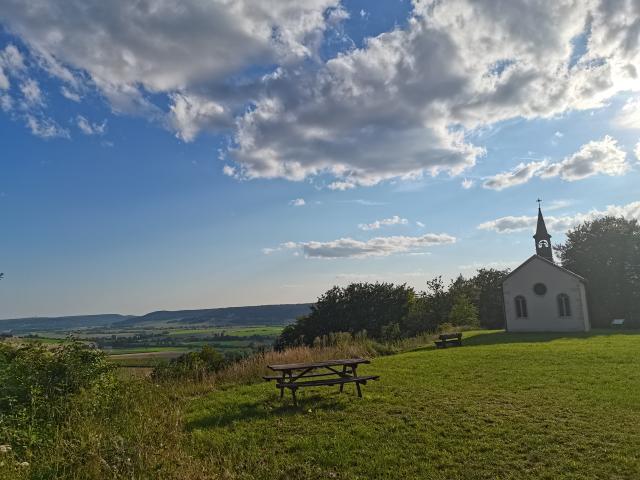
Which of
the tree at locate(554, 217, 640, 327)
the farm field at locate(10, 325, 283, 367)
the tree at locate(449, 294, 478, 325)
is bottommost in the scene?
the farm field at locate(10, 325, 283, 367)

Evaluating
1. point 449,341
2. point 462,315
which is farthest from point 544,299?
point 449,341

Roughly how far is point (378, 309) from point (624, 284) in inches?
808

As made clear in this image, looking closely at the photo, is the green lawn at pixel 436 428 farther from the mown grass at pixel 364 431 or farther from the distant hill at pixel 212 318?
the distant hill at pixel 212 318

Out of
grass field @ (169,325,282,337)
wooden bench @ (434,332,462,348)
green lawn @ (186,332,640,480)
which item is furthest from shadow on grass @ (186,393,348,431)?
grass field @ (169,325,282,337)

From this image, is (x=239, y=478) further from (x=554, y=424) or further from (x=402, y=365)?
(x=402, y=365)

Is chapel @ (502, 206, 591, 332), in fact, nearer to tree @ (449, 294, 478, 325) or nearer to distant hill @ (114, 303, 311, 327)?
tree @ (449, 294, 478, 325)

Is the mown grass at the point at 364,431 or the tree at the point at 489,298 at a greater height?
the tree at the point at 489,298

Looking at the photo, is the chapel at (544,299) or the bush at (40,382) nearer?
the bush at (40,382)

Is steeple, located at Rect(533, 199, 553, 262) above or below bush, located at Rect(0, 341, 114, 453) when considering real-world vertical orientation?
above

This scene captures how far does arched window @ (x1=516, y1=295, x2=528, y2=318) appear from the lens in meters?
28.2

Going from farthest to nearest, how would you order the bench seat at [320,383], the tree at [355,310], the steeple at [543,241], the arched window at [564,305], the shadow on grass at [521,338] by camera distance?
1. the tree at [355,310]
2. the steeple at [543,241]
3. the arched window at [564,305]
4. the shadow on grass at [521,338]
5. the bench seat at [320,383]

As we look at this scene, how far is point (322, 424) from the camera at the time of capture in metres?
7.60

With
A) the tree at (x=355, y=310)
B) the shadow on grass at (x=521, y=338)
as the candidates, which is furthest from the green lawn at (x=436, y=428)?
the tree at (x=355, y=310)

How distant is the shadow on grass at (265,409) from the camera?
8.11 meters
